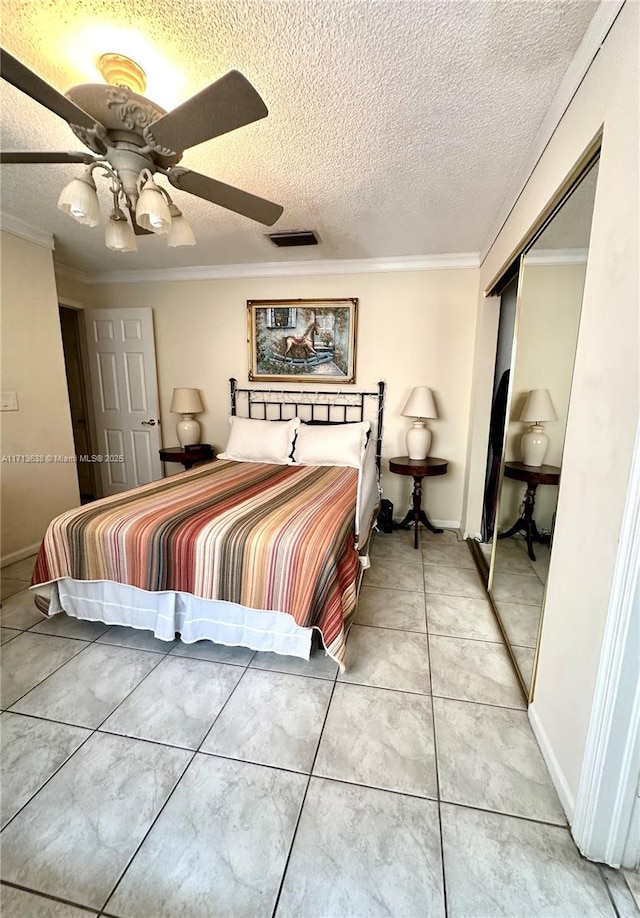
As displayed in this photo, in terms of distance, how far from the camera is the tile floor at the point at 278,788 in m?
0.96

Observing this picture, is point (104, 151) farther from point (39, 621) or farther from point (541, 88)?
point (39, 621)

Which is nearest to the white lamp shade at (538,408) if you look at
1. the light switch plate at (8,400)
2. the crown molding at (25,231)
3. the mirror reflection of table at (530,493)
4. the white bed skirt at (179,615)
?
the mirror reflection of table at (530,493)

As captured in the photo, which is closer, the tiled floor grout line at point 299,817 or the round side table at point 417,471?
the tiled floor grout line at point 299,817

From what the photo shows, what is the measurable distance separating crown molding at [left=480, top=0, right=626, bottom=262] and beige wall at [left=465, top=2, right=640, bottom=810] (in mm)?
35

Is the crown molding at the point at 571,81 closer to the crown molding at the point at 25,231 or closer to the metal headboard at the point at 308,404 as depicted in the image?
the metal headboard at the point at 308,404

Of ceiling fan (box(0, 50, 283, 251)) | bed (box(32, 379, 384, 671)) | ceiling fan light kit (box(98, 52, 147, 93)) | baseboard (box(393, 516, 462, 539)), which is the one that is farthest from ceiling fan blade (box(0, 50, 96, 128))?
baseboard (box(393, 516, 462, 539))

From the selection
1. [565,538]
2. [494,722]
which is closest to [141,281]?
[565,538]

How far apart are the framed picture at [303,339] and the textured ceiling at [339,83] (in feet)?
3.46

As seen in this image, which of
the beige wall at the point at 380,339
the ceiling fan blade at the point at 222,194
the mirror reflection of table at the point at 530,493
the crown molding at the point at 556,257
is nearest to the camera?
the crown molding at the point at 556,257

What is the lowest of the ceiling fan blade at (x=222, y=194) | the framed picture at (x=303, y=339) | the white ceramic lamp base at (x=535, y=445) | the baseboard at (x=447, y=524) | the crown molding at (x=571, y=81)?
the baseboard at (x=447, y=524)

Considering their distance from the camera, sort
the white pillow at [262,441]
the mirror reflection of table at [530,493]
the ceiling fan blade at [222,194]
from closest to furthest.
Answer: the ceiling fan blade at [222,194], the mirror reflection of table at [530,493], the white pillow at [262,441]

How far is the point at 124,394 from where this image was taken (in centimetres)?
397

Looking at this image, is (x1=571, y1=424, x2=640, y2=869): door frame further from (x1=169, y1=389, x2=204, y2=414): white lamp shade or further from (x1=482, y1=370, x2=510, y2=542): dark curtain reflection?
(x1=169, y1=389, x2=204, y2=414): white lamp shade

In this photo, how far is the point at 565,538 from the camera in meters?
1.25
